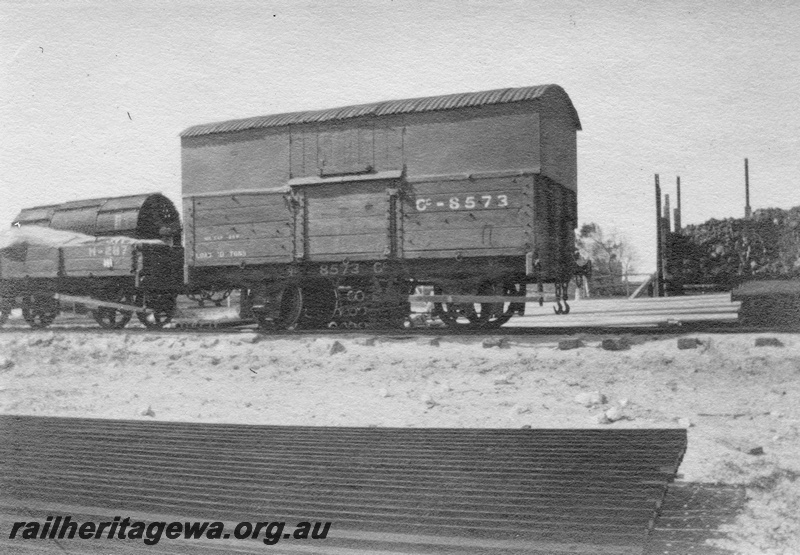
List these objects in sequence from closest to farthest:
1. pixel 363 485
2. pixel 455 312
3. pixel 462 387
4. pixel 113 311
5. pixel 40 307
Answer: pixel 363 485, pixel 462 387, pixel 455 312, pixel 113 311, pixel 40 307

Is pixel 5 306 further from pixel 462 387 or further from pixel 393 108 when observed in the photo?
pixel 462 387

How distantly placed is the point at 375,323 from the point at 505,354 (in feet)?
11.8

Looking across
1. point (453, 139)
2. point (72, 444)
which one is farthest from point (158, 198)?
point (72, 444)

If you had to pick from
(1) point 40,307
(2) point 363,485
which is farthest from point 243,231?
(2) point 363,485

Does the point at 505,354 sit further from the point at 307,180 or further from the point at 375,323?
the point at 307,180

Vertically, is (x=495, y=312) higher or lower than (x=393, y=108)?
lower

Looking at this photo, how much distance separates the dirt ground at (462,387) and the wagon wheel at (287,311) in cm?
152

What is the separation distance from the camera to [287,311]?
12.9 m

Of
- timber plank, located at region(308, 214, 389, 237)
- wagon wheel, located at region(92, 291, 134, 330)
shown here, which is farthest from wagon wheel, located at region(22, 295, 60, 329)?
timber plank, located at region(308, 214, 389, 237)

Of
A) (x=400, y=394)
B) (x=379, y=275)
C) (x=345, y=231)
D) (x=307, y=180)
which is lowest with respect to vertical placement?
(x=400, y=394)

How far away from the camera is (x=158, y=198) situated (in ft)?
52.9

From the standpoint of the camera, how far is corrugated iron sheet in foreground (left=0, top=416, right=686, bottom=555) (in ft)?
9.46

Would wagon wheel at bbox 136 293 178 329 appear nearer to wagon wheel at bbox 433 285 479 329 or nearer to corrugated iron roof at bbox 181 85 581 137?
corrugated iron roof at bbox 181 85 581 137

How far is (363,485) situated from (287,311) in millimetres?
9563
